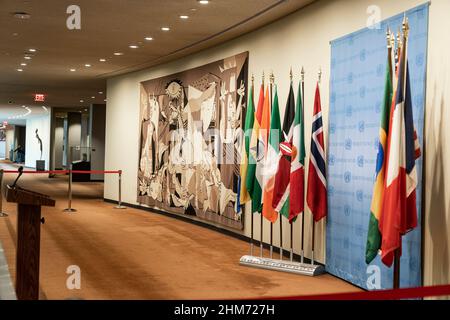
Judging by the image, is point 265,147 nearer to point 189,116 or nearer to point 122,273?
point 122,273

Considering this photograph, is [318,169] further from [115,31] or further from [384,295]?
[115,31]

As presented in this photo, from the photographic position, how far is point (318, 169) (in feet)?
21.2

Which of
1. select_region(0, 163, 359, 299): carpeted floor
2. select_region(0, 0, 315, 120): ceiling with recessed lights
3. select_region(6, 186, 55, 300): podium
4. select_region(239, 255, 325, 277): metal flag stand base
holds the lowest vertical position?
select_region(0, 163, 359, 299): carpeted floor

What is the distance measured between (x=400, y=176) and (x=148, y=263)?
3.53 m

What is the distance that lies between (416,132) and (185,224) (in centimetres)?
672

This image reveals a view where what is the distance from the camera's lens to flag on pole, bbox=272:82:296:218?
22.0ft

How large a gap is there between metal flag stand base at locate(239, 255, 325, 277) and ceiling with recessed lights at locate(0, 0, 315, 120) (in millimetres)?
3031

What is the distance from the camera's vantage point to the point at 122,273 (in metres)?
6.49

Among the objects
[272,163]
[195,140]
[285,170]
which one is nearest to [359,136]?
[285,170]

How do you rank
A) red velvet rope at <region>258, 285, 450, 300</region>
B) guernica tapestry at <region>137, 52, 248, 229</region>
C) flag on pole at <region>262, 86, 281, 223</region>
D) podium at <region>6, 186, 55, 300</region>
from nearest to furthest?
red velvet rope at <region>258, 285, 450, 300</region> → podium at <region>6, 186, 55, 300</region> → flag on pole at <region>262, 86, 281, 223</region> → guernica tapestry at <region>137, 52, 248, 229</region>

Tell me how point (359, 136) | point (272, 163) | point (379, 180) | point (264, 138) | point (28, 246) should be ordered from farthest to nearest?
point (264, 138) → point (272, 163) → point (359, 136) → point (379, 180) → point (28, 246)

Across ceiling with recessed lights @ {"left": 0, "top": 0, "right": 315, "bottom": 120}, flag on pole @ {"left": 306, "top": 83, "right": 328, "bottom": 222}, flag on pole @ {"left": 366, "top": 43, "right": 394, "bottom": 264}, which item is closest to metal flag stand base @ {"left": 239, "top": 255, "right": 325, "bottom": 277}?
flag on pole @ {"left": 306, "top": 83, "right": 328, "bottom": 222}

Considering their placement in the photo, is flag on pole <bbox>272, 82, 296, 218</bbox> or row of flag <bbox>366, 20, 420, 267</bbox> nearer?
row of flag <bbox>366, 20, 420, 267</bbox>

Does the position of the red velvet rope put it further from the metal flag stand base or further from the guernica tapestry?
the guernica tapestry
